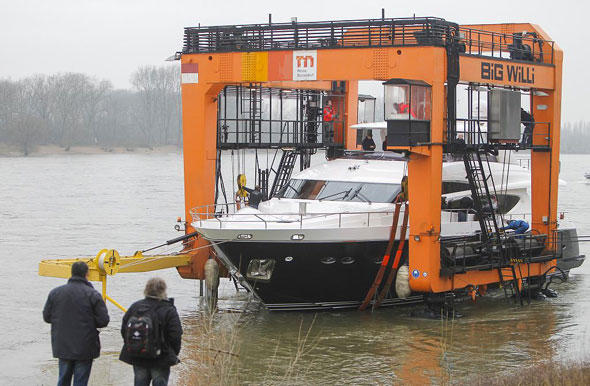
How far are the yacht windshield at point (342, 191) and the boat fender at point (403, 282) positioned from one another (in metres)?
1.69

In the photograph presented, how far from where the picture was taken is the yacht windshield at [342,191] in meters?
19.7

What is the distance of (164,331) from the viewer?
389 inches

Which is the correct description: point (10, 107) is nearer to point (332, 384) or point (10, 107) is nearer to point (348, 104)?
point (348, 104)

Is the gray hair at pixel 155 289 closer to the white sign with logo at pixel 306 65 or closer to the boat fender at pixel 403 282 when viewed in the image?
the boat fender at pixel 403 282

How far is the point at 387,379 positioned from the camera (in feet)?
48.6

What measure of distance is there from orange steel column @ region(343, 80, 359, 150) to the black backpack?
15601 mm

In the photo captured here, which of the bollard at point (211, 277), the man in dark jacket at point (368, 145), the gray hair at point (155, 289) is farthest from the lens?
the man in dark jacket at point (368, 145)

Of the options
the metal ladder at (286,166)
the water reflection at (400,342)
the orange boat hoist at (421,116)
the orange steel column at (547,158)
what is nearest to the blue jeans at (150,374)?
the water reflection at (400,342)

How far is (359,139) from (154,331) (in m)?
16.7

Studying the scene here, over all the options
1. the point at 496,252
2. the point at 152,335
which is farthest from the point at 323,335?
the point at 152,335

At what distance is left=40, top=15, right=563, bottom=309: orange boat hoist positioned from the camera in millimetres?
17969

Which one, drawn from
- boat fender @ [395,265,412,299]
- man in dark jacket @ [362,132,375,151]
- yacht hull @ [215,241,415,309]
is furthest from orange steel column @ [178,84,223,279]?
man in dark jacket @ [362,132,375,151]

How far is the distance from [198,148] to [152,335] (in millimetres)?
10893

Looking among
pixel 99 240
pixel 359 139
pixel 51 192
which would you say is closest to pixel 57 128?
pixel 51 192
